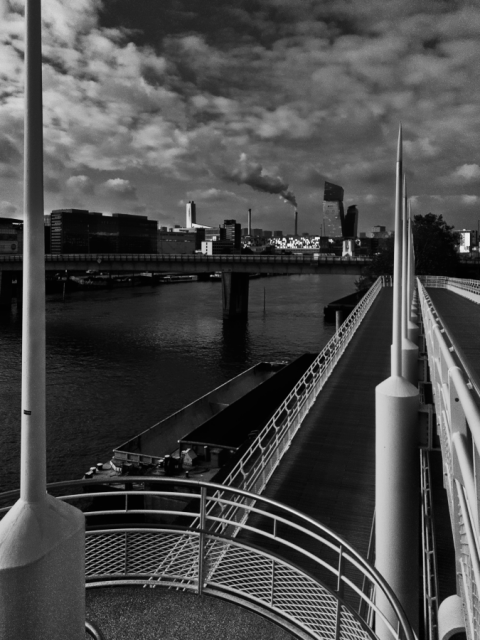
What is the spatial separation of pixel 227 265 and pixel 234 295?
5.30 m

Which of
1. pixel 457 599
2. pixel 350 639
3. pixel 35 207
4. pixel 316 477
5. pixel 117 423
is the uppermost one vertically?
pixel 35 207

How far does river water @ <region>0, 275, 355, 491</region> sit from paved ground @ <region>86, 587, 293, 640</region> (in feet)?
55.7

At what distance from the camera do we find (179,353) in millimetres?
48344

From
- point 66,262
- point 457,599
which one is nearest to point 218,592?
→ point 457,599

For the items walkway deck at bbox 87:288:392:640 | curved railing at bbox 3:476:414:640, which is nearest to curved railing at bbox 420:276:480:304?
walkway deck at bbox 87:288:392:640

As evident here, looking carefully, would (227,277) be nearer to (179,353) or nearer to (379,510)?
(179,353)

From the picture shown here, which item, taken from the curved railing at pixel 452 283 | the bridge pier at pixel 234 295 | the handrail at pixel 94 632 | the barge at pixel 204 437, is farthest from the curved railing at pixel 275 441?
the bridge pier at pixel 234 295

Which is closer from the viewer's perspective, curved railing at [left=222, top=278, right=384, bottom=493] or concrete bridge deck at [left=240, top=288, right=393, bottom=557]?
concrete bridge deck at [left=240, top=288, right=393, bottom=557]

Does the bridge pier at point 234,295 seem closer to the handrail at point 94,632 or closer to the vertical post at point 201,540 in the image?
the vertical post at point 201,540

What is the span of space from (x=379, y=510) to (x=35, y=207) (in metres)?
6.02

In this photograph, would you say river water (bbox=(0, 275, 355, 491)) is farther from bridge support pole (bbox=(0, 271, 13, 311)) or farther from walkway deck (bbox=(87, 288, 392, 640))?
walkway deck (bbox=(87, 288, 392, 640))

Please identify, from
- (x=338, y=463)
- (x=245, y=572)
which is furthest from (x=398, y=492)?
(x=338, y=463)

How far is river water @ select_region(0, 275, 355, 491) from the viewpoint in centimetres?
2628

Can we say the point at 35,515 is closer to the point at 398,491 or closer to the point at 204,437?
the point at 398,491
